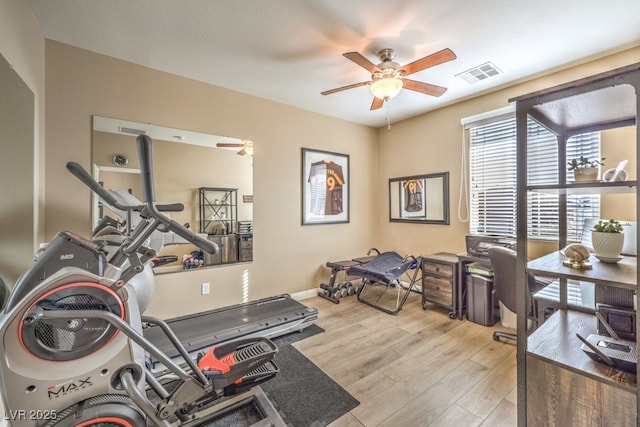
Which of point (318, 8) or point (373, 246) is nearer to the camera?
point (318, 8)

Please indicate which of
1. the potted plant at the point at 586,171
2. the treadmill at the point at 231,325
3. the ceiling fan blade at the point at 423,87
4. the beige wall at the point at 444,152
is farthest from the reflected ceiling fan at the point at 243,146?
the potted plant at the point at 586,171

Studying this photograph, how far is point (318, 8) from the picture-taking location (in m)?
1.85

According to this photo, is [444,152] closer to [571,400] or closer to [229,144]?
[229,144]

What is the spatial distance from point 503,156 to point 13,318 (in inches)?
159

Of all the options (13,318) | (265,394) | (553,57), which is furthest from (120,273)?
(553,57)

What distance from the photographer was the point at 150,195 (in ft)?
3.61

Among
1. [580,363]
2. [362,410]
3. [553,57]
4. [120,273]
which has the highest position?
[553,57]

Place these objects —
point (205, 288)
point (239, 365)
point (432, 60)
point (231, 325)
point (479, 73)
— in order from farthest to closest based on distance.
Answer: point (205, 288) → point (479, 73) → point (231, 325) → point (432, 60) → point (239, 365)

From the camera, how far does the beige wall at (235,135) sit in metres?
2.27

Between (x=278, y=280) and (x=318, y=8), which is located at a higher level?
(x=318, y=8)

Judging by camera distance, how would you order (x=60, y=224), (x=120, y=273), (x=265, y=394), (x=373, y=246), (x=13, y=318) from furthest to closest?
(x=373, y=246), (x=60, y=224), (x=265, y=394), (x=120, y=273), (x=13, y=318)

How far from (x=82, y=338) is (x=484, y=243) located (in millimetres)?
3398

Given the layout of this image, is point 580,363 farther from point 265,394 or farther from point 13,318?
point 13,318

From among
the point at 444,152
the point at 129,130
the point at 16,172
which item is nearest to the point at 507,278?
the point at 444,152
